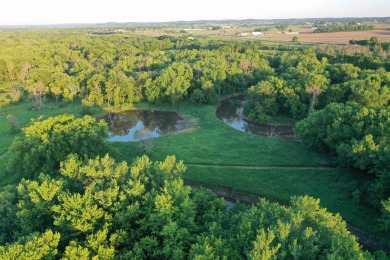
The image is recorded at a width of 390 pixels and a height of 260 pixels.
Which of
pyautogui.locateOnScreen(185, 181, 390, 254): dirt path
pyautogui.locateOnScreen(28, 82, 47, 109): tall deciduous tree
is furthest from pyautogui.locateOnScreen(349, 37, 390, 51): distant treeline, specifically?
pyautogui.locateOnScreen(28, 82, 47, 109): tall deciduous tree

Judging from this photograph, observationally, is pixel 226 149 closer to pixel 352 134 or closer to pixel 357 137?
pixel 352 134

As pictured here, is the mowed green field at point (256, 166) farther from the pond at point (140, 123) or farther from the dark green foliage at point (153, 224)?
the dark green foliage at point (153, 224)

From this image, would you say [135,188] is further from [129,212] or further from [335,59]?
[335,59]

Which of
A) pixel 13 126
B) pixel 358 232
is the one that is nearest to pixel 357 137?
pixel 358 232

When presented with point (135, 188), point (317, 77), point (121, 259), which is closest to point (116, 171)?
point (135, 188)

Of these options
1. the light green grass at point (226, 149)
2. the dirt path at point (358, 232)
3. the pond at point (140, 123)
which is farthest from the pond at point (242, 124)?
the dirt path at point (358, 232)

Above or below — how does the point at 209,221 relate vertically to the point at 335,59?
below

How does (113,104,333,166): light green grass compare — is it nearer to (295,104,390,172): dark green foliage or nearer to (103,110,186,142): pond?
(295,104,390,172): dark green foliage
